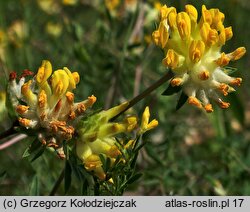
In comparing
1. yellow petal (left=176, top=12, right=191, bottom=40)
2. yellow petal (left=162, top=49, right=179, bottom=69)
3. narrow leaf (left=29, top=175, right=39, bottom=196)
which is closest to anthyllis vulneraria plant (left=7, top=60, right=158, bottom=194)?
yellow petal (left=162, top=49, right=179, bottom=69)

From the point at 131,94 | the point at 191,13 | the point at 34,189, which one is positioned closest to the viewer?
the point at 191,13

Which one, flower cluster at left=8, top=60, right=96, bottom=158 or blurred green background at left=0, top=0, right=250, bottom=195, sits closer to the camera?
flower cluster at left=8, top=60, right=96, bottom=158

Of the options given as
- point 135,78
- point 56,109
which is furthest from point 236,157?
point 56,109

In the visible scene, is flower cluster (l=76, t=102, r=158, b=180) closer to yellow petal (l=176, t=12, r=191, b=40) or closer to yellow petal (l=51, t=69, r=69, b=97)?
yellow petal (l=51, t=69, r=69, b=97)

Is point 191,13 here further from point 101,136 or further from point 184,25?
point 101,136

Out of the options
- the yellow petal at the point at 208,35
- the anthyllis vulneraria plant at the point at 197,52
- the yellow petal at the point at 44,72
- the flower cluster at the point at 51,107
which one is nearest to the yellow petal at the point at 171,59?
the anthyllis vulneraria plant at the point at 197,52

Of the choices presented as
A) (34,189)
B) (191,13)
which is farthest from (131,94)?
(191,13)
